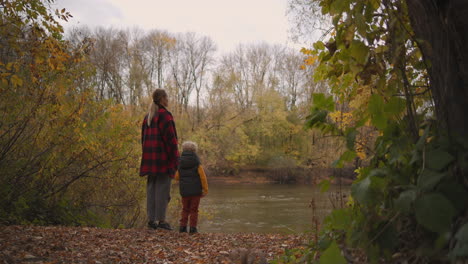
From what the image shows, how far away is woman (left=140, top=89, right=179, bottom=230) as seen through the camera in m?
5.68

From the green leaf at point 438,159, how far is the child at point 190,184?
488cm

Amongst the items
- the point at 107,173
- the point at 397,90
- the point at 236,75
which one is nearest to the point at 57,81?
the point at 107,173

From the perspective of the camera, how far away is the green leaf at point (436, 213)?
1.26 metres

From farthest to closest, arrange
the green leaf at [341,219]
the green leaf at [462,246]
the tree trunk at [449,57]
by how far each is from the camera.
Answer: the green leaf at [341,219] → the tree trunk at [449,57] → the green leaf at [462,246]

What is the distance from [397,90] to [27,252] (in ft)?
10.9

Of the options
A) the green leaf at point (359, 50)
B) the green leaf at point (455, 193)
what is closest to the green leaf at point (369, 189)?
the green leaf at point (455, 193)

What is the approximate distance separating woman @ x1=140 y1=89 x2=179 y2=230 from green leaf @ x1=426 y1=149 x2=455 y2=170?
4.59m

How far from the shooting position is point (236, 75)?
119ft

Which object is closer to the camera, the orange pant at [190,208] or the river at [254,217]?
the orange pant at [190,208]

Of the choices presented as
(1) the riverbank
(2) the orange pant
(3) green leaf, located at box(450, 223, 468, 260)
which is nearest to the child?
(2) the orange pant

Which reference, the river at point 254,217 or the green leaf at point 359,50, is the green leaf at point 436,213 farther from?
the river at point 254,217

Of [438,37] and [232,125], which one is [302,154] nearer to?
[232,125]

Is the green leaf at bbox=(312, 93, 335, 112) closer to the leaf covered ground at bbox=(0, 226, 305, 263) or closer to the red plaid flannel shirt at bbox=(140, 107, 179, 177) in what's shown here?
the leaf covered ground at bbox=(0, 226, 305, 263)

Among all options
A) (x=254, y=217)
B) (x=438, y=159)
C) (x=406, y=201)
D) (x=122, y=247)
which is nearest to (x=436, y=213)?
(x=406, y=201)
